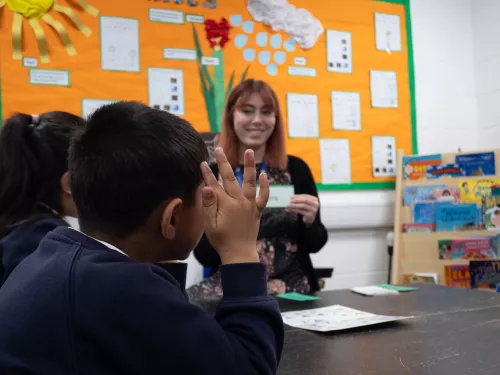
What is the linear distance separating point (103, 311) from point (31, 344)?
95mm

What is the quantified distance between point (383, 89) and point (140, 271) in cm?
275

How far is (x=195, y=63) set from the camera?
261 centimetres

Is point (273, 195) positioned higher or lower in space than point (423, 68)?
lower

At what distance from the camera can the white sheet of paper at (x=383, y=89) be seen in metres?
3.02

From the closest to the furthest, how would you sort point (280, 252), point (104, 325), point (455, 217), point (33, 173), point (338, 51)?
point (104, 325)
point (33, 173)
point (280, 252)
point (455, 217)
point (338, 51)

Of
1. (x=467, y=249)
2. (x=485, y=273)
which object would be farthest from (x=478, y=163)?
(x=485, y=273)

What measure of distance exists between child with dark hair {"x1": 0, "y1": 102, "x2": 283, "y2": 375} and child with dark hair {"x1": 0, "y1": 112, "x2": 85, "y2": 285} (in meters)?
0.51

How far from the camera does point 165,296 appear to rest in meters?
0.56

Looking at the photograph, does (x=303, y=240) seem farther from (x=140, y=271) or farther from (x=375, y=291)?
(x=140, y=271)

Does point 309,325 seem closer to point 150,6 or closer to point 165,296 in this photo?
point 165,296

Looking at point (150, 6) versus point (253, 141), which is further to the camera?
point (150, 6)

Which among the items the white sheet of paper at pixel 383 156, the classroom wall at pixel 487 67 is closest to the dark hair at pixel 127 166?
the white sheet of paper at pixel 383 156

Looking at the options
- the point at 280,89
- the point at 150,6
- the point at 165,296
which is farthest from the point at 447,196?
the point at 165,296

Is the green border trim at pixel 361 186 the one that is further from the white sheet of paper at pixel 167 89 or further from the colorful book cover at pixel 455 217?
the white sheet of paper at pixel 167 89
